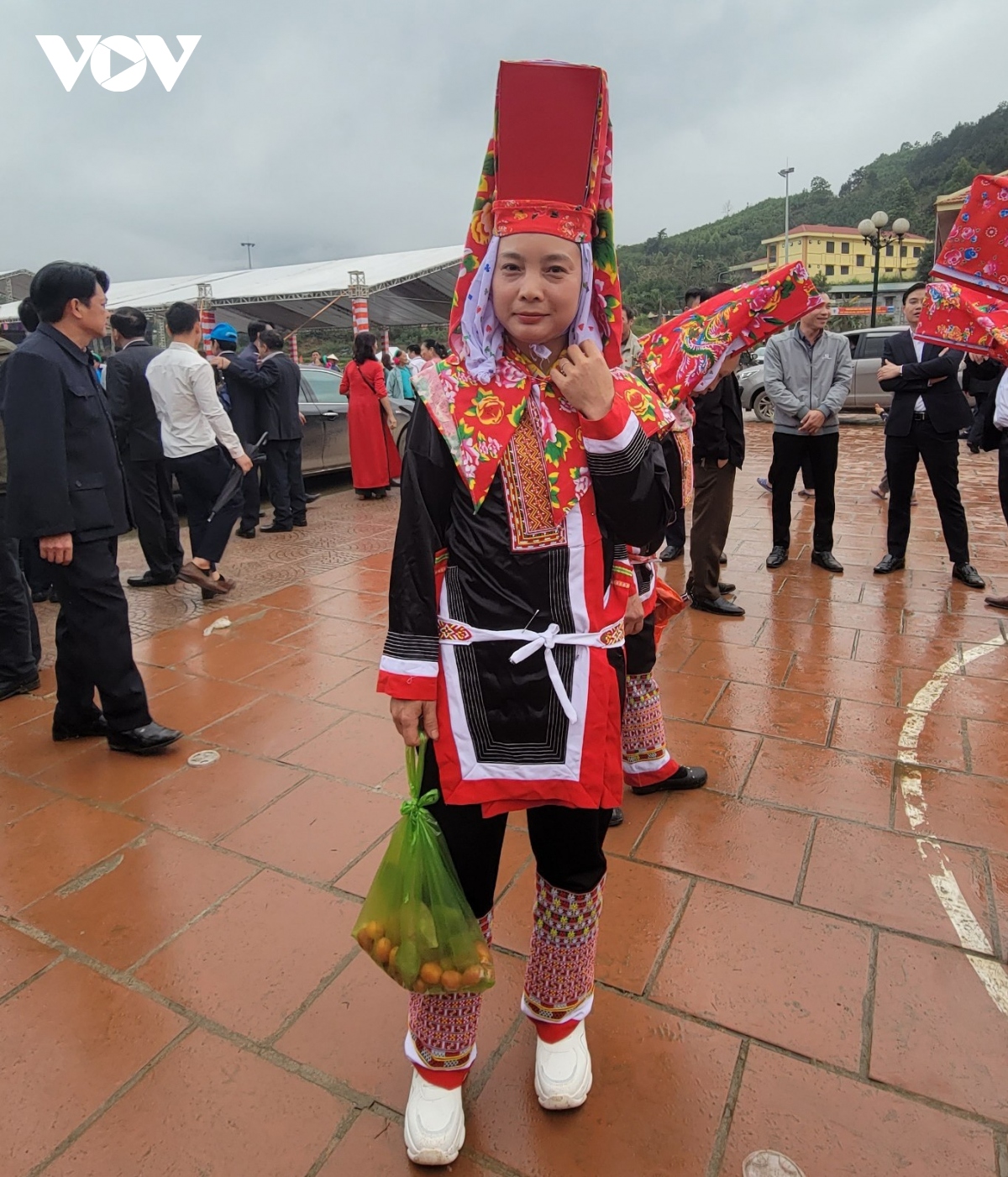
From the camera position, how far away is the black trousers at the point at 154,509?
5602 millimetres

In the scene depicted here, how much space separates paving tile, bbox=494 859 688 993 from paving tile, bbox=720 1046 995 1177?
386 mm

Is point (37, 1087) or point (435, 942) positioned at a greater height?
point (435, 942)

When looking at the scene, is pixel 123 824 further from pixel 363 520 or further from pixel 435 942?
pixel 363 520

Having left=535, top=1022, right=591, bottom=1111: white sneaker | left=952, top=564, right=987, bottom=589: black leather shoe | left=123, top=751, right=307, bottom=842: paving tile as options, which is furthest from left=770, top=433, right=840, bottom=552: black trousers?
left=535, top=1022, right=591, bottom=1111: white sneaker

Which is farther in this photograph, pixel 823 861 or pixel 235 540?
pixel 235 540

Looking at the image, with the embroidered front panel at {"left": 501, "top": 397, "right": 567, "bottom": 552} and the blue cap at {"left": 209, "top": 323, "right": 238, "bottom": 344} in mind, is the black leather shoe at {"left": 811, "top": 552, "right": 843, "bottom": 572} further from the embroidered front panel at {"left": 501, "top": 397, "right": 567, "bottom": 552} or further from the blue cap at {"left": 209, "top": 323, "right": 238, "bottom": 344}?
the blue cap at {"left": 209, "top": 323, "right": 238, "bottom": 344}

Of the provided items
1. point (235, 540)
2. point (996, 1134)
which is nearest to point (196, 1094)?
point (996, 1134)

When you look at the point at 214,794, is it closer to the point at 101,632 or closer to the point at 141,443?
the point at 101,632

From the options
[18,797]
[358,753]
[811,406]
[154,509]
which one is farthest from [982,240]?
[154,509]

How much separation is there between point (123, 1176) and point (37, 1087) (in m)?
0.35

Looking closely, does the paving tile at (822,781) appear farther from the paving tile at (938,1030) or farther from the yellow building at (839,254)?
the yellow building at (839,254)

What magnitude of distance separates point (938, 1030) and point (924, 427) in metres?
4.36

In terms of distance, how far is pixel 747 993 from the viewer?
192 centimetres

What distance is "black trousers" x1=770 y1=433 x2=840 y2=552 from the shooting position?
5410 mm
